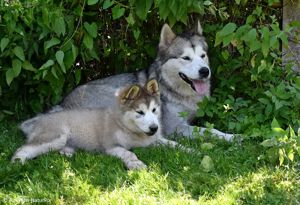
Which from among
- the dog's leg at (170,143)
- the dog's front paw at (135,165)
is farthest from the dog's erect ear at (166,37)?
the dog's front paw at (135,165)

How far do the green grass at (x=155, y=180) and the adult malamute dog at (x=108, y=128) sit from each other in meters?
0.16

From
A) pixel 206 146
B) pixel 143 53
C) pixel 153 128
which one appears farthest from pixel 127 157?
pixel 143 53

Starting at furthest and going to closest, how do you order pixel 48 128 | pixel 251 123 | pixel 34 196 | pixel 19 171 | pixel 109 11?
1. pixel 109 11
2. pixel 251 123
3. pixel 48 128
4. pixel 19 171
5. pixel 34 196

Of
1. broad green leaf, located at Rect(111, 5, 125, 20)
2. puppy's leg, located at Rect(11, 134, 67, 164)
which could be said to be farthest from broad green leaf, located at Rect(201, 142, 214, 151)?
broad green leaf, located at Rect(111, 5, 125, 20)

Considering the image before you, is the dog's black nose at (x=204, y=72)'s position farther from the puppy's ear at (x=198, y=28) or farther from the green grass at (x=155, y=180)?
the green grass at (x=155, y=180)

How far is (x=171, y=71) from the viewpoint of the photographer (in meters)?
5.21

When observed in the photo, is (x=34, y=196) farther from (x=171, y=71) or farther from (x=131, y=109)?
(x=171, y=71)

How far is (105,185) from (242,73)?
2.44 meters

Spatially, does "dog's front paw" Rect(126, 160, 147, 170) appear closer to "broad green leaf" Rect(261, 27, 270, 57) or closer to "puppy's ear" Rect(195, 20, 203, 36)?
"broad green leaf" Rect(261, 27, 270, 57)

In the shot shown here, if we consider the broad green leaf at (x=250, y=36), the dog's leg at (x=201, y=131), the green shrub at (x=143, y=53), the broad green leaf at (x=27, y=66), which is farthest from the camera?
the broad green leaf at (x=27, y=66)

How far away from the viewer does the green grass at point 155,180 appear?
335 centimetres

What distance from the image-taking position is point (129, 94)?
4.36 metres

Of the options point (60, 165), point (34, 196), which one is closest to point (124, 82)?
point (60, 165)

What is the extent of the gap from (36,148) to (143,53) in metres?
2.15
